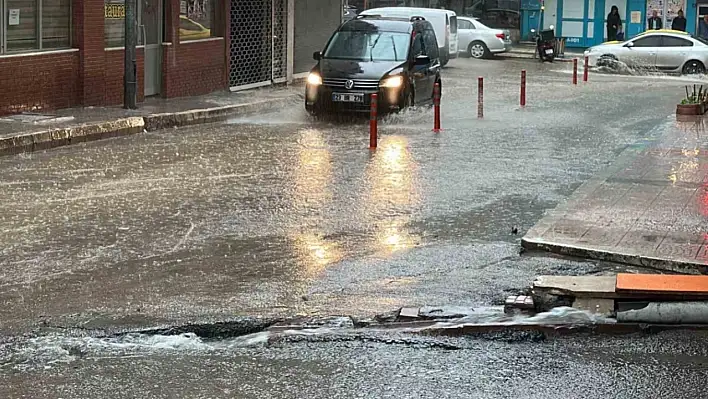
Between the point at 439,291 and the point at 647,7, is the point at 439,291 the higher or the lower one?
the lower one

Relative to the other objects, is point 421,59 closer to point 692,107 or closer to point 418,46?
point 418,46

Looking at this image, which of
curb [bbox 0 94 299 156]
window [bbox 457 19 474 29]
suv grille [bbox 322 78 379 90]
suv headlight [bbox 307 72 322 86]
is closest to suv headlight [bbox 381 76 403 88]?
suv grille [bbox 322 78 379 90]

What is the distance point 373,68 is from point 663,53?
17052 mm

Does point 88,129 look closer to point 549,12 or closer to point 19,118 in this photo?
point 19,118

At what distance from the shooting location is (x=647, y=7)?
44.6m

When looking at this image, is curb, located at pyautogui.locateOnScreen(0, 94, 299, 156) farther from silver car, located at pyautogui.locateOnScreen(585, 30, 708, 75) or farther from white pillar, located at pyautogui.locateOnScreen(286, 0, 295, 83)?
silver car, located at pyautogui.locateOnScreen(585, 30, 708, 75)

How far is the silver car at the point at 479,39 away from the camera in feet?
135

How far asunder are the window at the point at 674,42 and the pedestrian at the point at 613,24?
781cm

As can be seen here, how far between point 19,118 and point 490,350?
1262cm

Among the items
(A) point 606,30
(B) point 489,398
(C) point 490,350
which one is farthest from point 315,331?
(A) point 606,30

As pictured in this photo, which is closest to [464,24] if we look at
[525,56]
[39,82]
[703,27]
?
[525,56]

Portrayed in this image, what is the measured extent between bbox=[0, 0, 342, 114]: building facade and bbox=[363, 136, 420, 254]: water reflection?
5.87m

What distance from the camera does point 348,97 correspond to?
802 inches

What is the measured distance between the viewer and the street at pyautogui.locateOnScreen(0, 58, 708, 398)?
635cm
